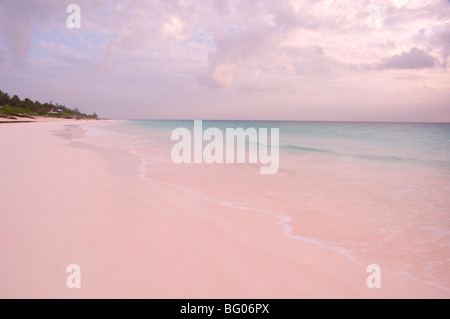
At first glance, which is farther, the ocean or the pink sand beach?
the ocean

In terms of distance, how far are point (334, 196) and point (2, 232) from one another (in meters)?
7.04

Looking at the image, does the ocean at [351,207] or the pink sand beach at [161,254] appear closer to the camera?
the pink sand beach at [161,254]

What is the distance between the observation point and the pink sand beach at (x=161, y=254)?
9.10ft

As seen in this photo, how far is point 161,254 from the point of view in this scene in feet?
11.1

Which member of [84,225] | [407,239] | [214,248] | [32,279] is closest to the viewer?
[32,279]

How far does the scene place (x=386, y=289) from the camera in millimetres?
2994

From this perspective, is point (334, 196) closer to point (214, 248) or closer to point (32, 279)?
point (214, 248)

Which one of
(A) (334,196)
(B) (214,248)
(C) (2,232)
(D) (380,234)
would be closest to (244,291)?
(B) (214,248)

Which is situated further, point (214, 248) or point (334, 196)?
point (334, 196)

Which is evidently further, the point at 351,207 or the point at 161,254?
the point at 351,207

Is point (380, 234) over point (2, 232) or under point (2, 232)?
under

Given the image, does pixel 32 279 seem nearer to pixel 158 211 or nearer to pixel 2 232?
pixel 2 232

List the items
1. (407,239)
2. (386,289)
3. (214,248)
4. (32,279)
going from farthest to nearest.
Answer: (407,239), (214,248), (386,289), (32,279)

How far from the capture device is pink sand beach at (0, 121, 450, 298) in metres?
2.77
